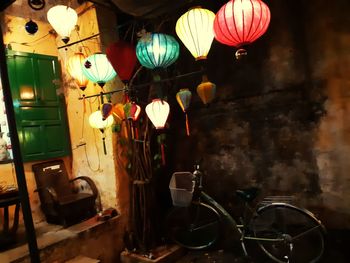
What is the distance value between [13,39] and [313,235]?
23.8ft

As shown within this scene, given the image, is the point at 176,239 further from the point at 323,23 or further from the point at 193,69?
the point at 323,23

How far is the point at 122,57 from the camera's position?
3.99m

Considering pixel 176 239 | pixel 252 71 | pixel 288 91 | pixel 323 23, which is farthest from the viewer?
pixel 176 239

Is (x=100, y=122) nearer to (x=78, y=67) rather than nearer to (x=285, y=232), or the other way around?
(x=78, y=67)

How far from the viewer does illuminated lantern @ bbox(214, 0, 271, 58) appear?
3162mm

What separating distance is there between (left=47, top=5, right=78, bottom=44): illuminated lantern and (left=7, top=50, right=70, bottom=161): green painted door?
169 cm

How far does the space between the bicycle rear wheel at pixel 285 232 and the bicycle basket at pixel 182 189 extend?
1.27 m

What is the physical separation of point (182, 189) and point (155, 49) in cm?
253

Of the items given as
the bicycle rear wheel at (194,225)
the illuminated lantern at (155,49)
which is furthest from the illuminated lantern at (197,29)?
the bicycle rear wheel at (194,225)

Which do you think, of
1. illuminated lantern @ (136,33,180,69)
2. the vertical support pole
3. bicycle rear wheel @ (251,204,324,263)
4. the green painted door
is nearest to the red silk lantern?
illuminated lantern @ (136,33,180,69)

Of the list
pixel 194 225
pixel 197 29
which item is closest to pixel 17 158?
pixel 197 29

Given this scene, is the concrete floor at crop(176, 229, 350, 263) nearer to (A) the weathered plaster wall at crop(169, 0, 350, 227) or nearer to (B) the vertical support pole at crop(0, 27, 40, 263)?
(A) the weathered plaster wall at crop(169, 0, 350, 227)

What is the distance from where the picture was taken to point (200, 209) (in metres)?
5.79

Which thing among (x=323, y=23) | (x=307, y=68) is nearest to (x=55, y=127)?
(x=307, y=68)
